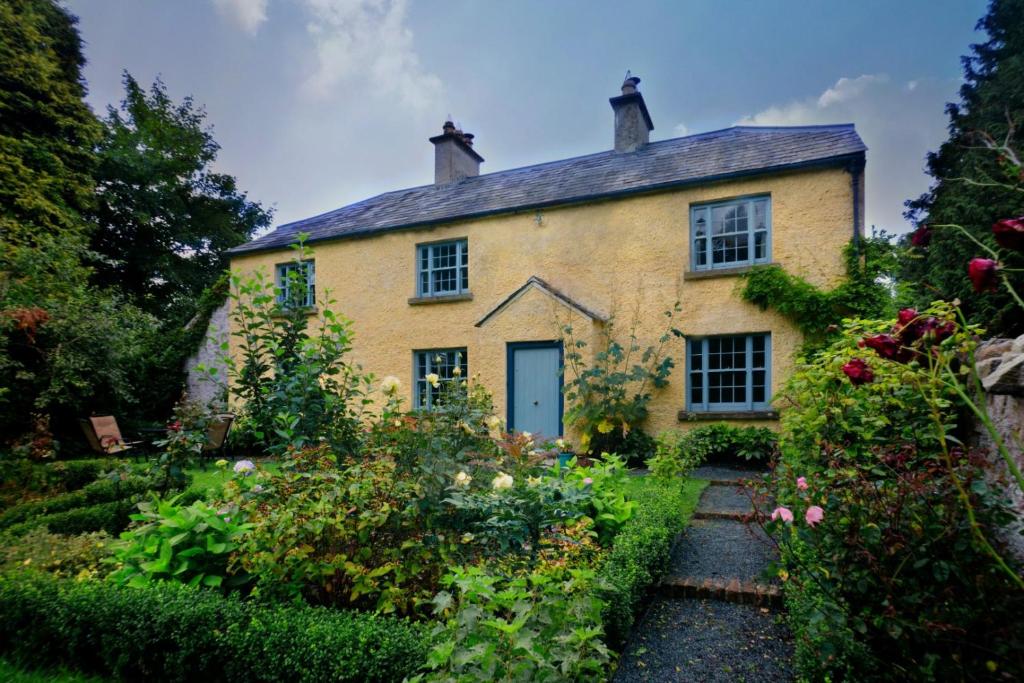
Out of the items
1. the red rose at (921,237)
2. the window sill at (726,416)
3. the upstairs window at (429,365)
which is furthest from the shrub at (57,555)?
the window sill at (726,416)

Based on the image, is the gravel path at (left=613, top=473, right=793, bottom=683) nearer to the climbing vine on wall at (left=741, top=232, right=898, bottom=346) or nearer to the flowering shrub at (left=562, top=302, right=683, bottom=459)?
the flowering shrub at (left=562, top=302, right=683, bottom=459)

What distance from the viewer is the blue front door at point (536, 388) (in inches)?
436

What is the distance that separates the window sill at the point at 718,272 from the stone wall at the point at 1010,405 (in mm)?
6699

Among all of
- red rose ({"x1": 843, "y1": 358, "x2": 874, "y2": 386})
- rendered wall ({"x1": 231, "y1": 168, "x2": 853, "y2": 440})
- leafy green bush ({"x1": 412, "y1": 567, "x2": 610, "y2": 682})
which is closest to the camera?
leafy green bush ({"x1": 412, "y1": 567, "x2": 610, "y2": 682})

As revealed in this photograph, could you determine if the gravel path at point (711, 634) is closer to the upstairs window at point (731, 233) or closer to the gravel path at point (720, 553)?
the gravel path at point (720, 553)

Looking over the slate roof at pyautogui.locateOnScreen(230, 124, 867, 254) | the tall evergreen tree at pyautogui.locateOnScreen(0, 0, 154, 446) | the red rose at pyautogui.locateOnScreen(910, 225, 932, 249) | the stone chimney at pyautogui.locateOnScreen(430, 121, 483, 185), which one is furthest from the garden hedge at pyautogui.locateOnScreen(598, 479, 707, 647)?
the stone chimney at pyautogui.locateOnScreen(430, 121, 483, 185)

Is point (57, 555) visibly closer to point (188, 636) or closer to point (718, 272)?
point (188, 636)

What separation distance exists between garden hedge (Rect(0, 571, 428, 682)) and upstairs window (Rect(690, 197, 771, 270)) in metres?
9.65

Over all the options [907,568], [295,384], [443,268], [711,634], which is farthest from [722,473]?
[443,268]

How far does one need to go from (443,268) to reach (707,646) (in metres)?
11.0

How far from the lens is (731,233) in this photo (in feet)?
33.7

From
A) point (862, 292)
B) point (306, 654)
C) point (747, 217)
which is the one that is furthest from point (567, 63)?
point (306, 654)

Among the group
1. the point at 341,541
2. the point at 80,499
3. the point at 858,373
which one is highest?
the point at 858,373

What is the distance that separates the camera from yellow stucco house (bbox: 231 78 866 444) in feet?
31.8
